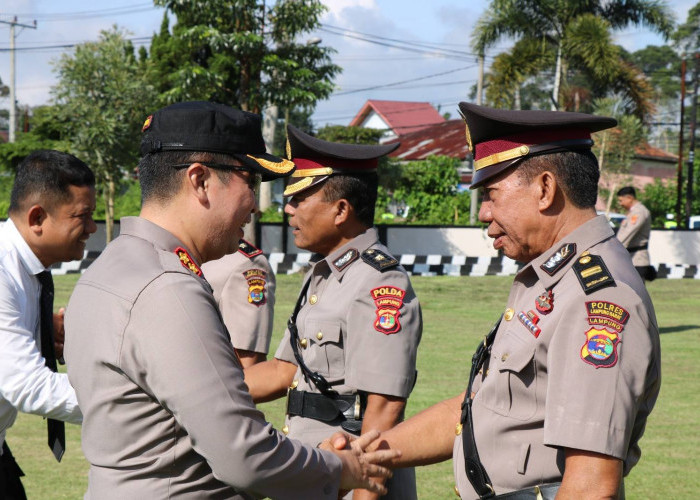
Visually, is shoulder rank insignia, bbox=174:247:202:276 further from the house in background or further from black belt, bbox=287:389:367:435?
the house in background

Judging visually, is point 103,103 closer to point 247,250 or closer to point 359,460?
point 247,250

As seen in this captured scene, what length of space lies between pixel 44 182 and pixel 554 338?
7.26ft

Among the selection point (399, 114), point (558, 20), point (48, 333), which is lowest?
point (48, 333)

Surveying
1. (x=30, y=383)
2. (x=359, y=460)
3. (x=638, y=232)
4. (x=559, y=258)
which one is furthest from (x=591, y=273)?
(x=638, y=232)

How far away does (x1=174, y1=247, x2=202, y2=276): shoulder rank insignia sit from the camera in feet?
7.27

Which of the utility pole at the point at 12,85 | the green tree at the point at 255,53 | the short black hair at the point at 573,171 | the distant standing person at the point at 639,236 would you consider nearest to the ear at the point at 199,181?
A: the short black hair at the point at 573,171

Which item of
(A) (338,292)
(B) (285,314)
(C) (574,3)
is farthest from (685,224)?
(A) (338,292)

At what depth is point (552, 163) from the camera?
8.11 ft

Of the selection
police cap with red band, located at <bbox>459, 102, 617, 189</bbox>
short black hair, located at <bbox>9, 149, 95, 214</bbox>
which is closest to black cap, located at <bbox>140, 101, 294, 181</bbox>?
police cap with red band, located at <bbox>459, 102, 617, 189</bbox>

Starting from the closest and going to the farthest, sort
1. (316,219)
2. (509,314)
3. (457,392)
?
(509,314), (316,219), (457,392)

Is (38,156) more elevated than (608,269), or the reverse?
(38,156)

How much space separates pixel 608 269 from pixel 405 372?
1.19 meters

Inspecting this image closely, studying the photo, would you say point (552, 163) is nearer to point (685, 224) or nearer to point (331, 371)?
point (331, 371)

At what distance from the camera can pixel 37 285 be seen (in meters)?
3.39
